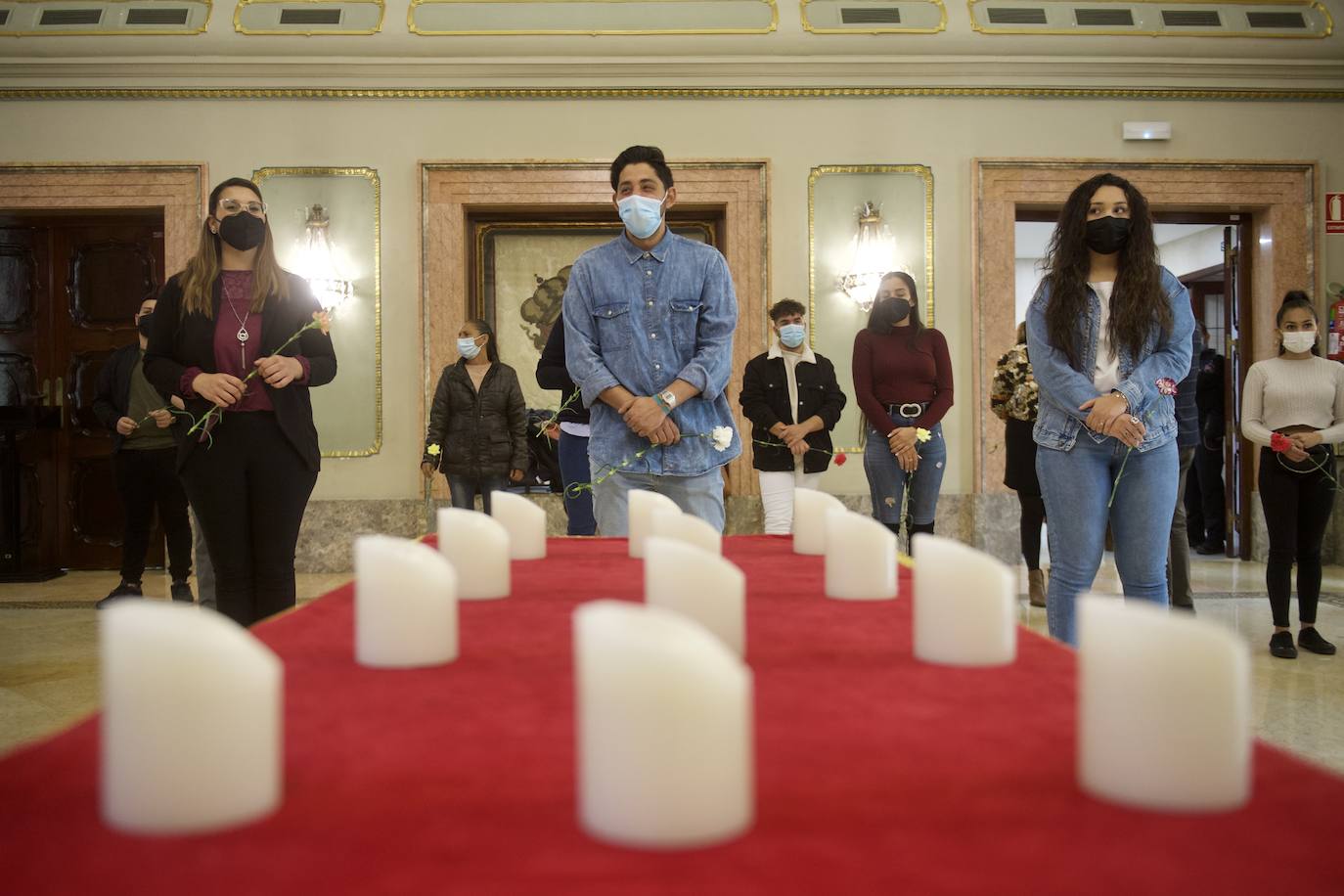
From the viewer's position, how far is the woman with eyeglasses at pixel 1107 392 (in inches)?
115

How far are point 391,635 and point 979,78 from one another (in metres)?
7.50

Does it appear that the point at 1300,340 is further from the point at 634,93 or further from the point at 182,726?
the point at 182,726

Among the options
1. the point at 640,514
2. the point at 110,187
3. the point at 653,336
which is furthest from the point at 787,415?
the point at 110,187

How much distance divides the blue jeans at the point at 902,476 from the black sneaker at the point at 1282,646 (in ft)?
4.93

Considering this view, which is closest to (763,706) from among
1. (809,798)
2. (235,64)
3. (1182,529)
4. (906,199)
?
(809,798)

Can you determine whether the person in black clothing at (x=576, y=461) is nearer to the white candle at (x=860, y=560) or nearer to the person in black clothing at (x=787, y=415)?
the person in black clothing at (x=787, y=415)

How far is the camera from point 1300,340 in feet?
15.4

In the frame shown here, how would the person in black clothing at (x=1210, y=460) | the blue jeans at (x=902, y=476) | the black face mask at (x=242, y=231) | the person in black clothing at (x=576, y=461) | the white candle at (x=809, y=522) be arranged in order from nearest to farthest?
the white candle at (x=809, y=522) < the black face mask at (x=242, y=231) < the person in black clothing at (x=576, y=461) < the blue jeans at (x=902, y=476) < the person in black clothing at (x=1210, y=460)

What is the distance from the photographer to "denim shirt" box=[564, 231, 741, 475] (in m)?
2.95

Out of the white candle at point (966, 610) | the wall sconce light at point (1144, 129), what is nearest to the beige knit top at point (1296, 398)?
the wall sconce light at point (1144, 129)

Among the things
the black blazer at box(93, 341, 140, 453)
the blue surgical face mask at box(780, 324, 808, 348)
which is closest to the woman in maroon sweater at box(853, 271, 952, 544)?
the blue surgical face mask at box(780, 324, 808, 348)

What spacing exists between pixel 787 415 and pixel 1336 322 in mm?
4524

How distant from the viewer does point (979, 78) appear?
765 cm

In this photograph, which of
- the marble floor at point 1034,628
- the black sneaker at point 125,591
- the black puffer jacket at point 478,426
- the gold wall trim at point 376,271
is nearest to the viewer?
the marble floor at point 1034,628
